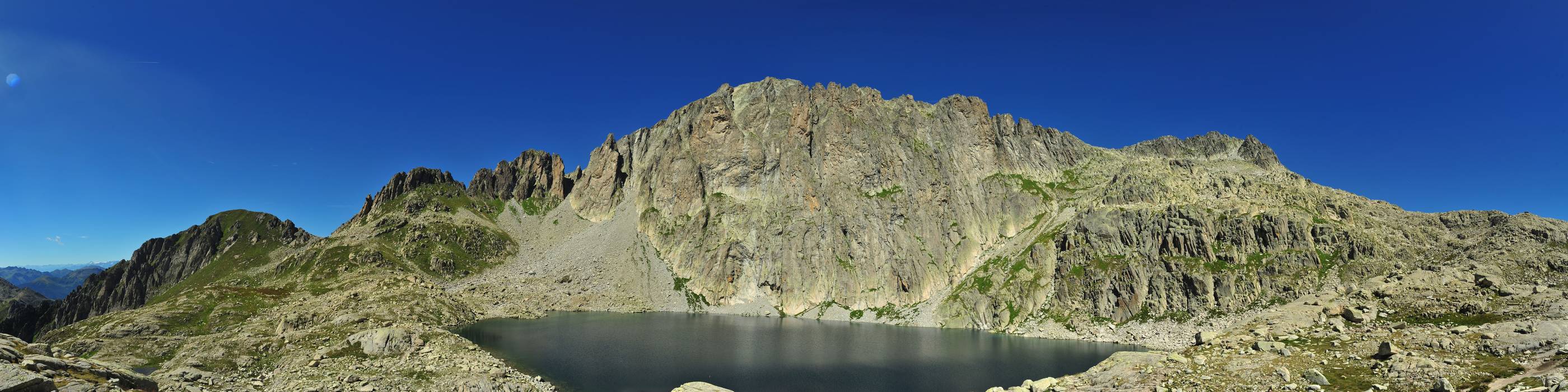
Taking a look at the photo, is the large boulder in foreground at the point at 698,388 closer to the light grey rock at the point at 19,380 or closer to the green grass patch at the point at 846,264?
the light grey rock at the point at 19,380

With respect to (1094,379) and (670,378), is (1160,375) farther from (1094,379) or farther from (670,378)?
(670,378)

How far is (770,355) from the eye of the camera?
3524 inches

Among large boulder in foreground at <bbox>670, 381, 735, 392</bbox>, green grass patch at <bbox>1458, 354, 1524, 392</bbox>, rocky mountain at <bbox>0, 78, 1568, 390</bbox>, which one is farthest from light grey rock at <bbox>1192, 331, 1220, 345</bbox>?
large boulder in foreground at <bbox>670, 381, 735, 392</bbox>

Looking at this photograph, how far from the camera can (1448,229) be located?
410 feet

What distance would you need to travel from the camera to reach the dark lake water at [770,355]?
67375 mm

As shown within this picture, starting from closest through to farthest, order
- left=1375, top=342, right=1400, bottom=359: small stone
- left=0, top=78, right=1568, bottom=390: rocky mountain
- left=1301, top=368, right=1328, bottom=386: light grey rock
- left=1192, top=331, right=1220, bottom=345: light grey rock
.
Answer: left=1301, top=368, right=1328, bottom=386: light grey rock → left=1375, top=342, right=1400, bottom=359: small stone → left=0, top=78, right=1568, bottom=390: rocky mountain → left=1192, top=331, right=1220, bottom=345: light grey rock

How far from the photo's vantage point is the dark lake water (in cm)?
6738

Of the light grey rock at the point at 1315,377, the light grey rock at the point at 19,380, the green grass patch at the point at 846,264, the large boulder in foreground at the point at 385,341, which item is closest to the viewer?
the light grey rock at the point at 19,380

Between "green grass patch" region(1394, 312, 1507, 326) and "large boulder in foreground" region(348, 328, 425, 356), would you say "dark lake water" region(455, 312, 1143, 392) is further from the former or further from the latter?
"green grass patch" region(1394, 312, 1507, 326)

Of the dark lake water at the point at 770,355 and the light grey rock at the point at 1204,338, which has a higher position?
the light grey rock at the point at 1204,338

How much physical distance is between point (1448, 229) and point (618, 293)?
20753 centimetres

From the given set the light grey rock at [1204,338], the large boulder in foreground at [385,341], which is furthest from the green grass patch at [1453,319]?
the large boulder in foreground at [385,341]

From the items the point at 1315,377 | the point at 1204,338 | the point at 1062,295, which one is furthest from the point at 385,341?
the point at 1062,295

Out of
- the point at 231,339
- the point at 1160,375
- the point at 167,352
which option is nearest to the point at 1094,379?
the point at 1160,375
